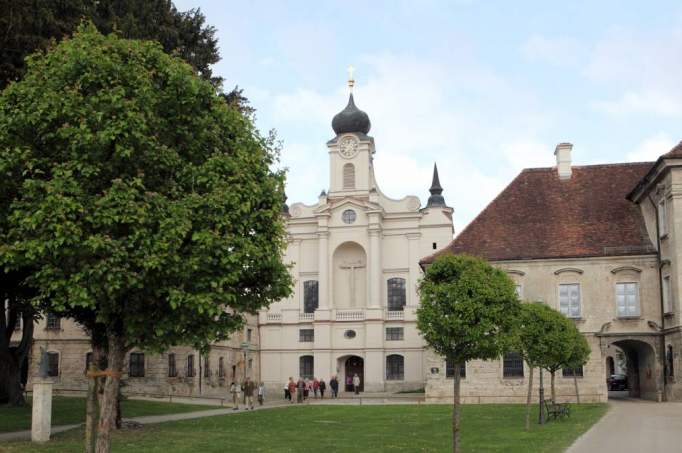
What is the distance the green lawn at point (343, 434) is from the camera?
65.0 ft

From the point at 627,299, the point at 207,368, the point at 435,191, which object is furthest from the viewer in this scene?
the point at 435,191

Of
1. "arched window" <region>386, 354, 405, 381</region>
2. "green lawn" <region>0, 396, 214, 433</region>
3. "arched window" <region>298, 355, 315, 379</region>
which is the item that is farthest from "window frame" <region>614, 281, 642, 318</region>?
"arched window" <region>298, 355, 315, 379</region>

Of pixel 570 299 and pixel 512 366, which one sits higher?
pixel 570 299

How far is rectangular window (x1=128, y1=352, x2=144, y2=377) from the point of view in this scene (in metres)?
51.2

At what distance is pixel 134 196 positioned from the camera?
1202 cm

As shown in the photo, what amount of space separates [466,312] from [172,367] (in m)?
37.8

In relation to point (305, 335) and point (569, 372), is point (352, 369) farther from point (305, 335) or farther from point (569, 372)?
point (569, 372)

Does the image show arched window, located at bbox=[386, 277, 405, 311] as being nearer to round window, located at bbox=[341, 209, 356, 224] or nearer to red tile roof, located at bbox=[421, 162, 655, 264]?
round window, located at bbox=[341, 209, 356, 224]

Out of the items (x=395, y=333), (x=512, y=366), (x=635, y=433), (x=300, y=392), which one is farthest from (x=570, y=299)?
(x=395, y=333)

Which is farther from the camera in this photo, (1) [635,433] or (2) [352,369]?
(2) [352,369]

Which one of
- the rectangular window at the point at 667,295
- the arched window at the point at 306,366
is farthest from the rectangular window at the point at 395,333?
the rectangular window at the point at 667,295

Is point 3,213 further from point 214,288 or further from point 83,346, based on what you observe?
point 83,346

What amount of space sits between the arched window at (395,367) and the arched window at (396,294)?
3.98 meters

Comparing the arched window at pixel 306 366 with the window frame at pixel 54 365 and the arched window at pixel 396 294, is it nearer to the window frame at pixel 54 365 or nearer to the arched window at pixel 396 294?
the arched window at pixel 396 294
